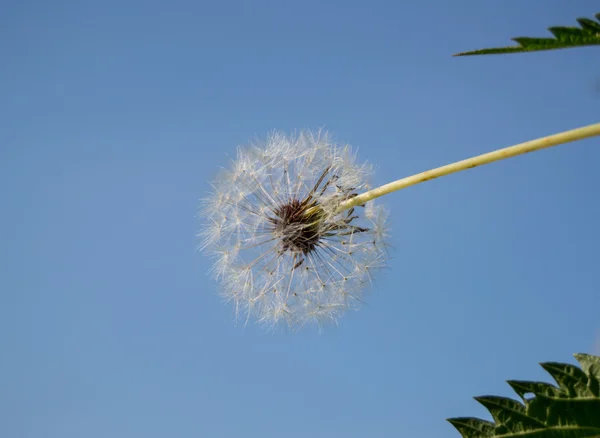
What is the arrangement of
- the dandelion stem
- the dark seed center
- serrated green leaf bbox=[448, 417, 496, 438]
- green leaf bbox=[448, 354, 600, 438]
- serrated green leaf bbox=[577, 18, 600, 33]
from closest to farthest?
1. serrated green leaf bbox=[577, 18, 600, 33]
2. the dandelion stem
3. green leaf bbox=[448, 354, 600, 438]
4. serrated green leaf bbox=[448, 417, 496, 438]
5. the dark seed center

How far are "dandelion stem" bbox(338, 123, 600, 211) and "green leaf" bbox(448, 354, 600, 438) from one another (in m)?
1.15

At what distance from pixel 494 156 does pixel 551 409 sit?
1.47m

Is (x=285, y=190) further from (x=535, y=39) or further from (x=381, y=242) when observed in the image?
(x=535, y=39)

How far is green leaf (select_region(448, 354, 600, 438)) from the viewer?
3.32m

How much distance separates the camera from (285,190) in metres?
6.81

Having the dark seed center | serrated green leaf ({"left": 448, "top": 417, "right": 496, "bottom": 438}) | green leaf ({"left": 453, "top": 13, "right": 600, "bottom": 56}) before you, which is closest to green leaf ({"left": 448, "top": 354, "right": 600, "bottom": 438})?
serrated green leaf ({"left": 448, "top": 417, "right": 496, "bottom": 438})

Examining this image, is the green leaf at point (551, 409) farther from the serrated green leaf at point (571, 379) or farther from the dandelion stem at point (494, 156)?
the dandelion stem at point (494, 156)

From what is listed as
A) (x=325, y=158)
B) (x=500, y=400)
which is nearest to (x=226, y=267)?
(x=325, y=158)

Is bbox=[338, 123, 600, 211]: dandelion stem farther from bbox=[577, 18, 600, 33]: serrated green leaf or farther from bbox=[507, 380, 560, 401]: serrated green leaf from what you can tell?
bbox=[507, 380, 560, 401]: serrated green leaf

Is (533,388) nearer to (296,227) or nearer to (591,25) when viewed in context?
(591,25)

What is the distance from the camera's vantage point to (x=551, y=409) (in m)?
3.40

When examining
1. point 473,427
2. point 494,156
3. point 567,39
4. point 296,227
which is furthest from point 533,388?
point 296,227

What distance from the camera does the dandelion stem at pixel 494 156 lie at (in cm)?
308

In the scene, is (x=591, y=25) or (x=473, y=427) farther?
(x=473, y=427)
